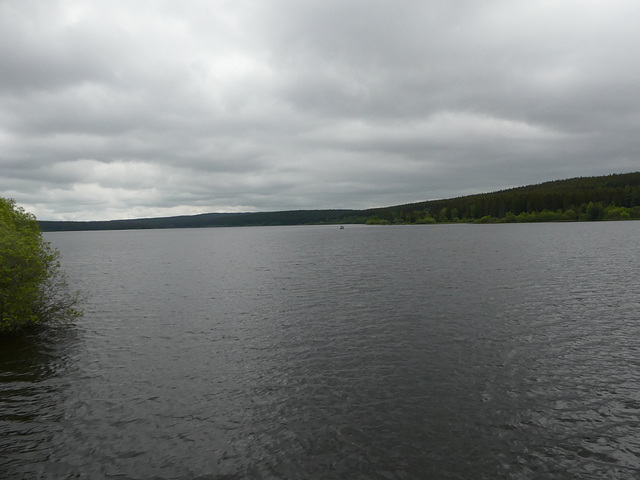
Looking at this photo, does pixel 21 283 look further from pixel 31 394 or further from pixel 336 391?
pixel 336 391

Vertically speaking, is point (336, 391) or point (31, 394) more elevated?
point (31, 394)

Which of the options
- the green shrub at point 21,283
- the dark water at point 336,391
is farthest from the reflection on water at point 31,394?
the green shrub at point 21,283

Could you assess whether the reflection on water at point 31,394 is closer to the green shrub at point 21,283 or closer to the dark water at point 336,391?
the dark water at point 336,391

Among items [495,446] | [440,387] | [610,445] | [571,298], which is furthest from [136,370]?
[571,298]

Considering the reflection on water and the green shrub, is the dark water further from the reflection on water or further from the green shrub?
the green shrub

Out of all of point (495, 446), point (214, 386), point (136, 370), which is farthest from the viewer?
point (136, 370)

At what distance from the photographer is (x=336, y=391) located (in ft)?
57.7

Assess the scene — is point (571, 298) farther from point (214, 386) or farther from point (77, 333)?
point (77, 333)

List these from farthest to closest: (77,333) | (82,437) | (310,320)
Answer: (310,320), (77,333), (82,437)

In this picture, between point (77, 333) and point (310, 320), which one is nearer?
point (77, 333)

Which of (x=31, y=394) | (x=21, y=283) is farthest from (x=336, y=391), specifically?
(x=21, y=283)

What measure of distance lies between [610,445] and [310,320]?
811 inches

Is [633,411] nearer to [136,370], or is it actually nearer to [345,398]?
[345,398]

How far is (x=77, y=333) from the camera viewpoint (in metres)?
28.4
